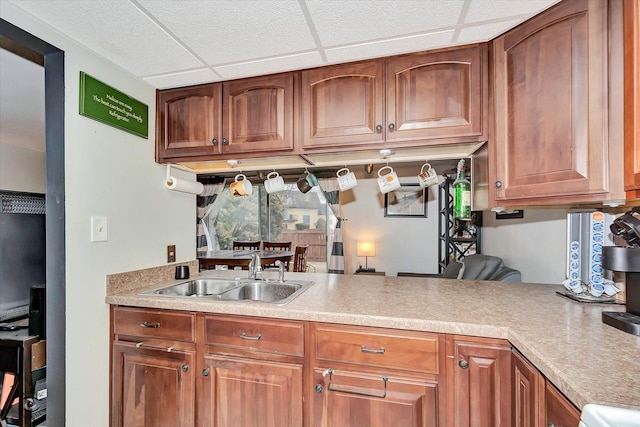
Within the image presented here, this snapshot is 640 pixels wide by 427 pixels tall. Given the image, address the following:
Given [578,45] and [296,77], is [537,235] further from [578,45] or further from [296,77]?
[296,77]

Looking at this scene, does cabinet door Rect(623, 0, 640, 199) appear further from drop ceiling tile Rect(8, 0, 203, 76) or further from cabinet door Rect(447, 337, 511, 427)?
drop ceiling tile Rect(8, 0, 203, 76)

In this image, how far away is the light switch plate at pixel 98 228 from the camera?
1.41 metres

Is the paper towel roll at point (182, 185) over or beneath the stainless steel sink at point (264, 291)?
over

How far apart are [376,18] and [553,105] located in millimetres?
788

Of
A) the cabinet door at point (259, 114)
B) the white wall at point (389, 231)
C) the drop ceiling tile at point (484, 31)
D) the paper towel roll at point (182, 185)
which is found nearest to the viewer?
the drop ceiling tile at point (484, 31)

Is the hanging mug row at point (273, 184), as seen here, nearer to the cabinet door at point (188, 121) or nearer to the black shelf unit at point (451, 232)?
the cabinet door at point (188, 121)

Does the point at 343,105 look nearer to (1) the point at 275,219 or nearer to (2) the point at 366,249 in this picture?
(2) the point at 366,249

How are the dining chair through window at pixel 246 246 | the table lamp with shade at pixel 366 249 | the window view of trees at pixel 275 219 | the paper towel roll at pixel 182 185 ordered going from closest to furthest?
the paper towel roll at pixel 182 185 → the table lamp with shade at pixel 366 249 → the dining chair through window at pixel 246 246 → the window view of trees at pixel 275 219

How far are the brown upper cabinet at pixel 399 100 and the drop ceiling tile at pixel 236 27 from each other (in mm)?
270

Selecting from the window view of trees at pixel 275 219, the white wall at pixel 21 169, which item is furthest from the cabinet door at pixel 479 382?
the white wall at pixel 21 169

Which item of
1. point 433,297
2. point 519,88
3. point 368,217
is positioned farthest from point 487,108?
point 368,217

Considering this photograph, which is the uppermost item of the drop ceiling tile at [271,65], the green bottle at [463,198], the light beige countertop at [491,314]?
the drop ceiling tile at [271,65]

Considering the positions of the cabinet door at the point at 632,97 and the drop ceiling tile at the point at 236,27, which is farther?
the drop ceiling tile at the point at 236,27

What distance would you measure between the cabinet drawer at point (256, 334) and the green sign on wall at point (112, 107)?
1.17m
